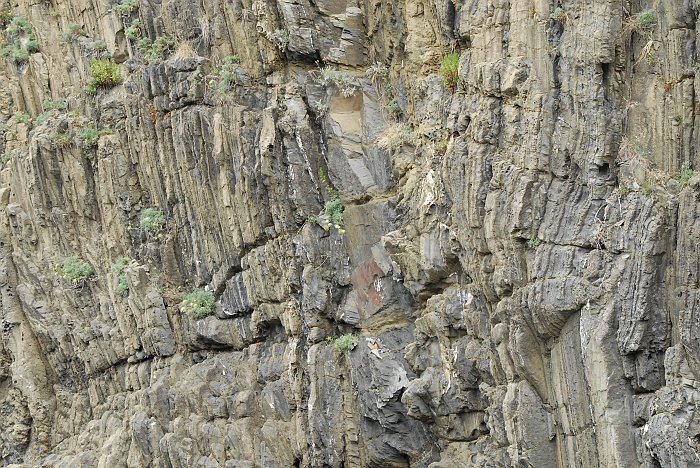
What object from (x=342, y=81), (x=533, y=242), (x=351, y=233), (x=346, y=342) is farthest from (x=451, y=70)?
(x=346, y=342)

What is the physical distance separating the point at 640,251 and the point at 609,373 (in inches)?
53.0

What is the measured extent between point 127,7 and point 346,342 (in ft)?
28.6

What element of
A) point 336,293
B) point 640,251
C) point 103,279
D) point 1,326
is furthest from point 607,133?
point 1,326

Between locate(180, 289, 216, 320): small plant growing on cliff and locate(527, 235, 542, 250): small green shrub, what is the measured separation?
795 cm

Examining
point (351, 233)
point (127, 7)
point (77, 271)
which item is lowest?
point (77, 271)

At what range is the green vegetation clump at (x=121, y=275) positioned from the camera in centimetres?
2019

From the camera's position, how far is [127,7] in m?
20.6

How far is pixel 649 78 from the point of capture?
466 inches

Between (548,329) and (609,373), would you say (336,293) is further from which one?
(609,373)

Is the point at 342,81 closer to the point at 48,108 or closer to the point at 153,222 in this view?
the point at 153,222

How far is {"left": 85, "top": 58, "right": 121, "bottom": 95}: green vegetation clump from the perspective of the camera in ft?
68.8

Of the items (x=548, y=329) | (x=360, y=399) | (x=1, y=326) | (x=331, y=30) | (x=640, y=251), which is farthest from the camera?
(x=1, y=326)

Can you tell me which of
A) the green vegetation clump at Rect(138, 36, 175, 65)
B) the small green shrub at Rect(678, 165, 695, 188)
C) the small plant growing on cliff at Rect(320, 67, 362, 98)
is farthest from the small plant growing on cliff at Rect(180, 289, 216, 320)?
the small green shrub at Rect(678, 165, 695, 188)

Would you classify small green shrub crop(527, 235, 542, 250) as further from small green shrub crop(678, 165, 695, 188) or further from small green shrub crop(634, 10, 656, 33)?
small green shrub crop(634, 10, 656, 33)
